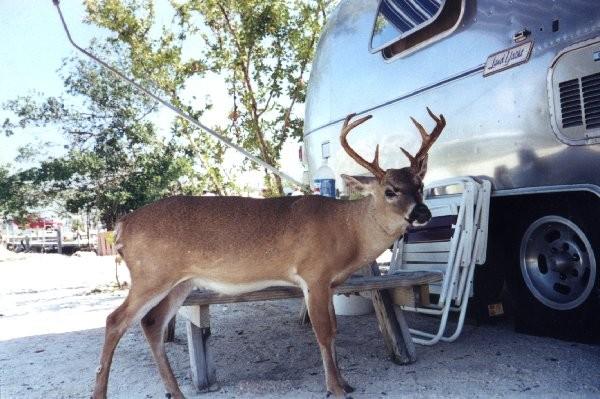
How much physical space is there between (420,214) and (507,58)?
60.5 inches

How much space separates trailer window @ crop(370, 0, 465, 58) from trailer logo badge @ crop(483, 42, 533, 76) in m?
0.52

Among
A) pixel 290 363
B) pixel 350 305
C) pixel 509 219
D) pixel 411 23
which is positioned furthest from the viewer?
pixel 350 305

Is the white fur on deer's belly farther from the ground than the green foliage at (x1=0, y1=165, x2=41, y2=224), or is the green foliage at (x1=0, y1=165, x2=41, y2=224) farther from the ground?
the green foliage at (x1=0, y1=165, x2=41, y2=224)

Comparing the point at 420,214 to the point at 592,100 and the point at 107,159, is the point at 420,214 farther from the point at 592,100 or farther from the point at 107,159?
the point at 107,159

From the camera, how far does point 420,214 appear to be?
3262 mm

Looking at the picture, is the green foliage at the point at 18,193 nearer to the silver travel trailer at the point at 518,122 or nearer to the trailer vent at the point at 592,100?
the silver travel trailer at the point at 518,122

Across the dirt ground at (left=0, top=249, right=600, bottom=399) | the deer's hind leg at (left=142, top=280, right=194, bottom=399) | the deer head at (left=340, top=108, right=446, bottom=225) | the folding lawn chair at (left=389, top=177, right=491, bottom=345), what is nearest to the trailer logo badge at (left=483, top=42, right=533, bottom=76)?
the deer head at (left=340, top=108, right=446, bottom=225)

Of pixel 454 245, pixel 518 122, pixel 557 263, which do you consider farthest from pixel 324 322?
pixel 518 122

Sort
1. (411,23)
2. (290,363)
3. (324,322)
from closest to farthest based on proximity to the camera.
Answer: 1. (324,322)
2. (290,363)
3. (411,23)

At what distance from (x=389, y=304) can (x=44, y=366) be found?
276cm

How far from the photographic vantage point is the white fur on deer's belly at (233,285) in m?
3.41

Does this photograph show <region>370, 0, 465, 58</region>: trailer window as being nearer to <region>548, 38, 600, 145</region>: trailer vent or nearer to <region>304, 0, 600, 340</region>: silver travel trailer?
<region>304, 0, 600, 340</region>: silver travel trailer

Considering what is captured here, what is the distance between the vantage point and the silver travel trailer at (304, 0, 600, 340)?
3.55 meters

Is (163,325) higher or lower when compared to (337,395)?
higher
